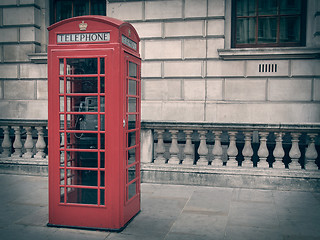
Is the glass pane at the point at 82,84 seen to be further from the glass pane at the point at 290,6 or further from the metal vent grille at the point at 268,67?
the glass pane at the point at 290,6

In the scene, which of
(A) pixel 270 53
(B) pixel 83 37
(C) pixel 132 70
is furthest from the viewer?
(A) pixel 270 53

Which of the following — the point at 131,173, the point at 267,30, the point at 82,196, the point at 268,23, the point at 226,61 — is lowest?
the point at 82,196

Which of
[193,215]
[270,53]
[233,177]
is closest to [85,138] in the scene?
[193,215]

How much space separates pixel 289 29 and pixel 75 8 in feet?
20.5

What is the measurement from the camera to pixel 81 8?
32.9 ft

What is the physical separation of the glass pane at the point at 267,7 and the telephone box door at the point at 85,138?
21.5 feet

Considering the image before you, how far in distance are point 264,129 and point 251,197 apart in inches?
48.5

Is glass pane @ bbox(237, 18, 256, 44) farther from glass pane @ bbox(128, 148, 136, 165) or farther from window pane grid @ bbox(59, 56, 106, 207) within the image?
window pane grid @ bbox(59, 56, 106, 207)

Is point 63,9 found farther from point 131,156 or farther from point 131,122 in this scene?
point 131,156

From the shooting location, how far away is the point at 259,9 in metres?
8.95

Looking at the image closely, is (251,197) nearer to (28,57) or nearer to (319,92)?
(319,92)

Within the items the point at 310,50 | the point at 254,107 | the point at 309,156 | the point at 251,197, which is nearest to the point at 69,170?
the point at 251,197

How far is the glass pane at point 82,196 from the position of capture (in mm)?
3998

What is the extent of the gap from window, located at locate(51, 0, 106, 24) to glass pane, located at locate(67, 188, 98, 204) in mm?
7053
